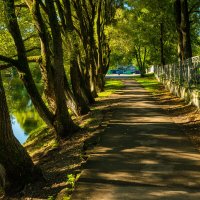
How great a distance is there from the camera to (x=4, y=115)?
8188 millimetres

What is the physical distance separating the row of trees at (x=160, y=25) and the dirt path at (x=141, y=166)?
1237 centimetres

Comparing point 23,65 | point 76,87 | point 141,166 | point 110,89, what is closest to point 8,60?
point 23,65

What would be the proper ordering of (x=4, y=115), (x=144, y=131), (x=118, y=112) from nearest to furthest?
(x=4, y=115)
(x=144, y=131)
(x=118, y=112)

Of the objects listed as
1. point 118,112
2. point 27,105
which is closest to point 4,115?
point 118,112

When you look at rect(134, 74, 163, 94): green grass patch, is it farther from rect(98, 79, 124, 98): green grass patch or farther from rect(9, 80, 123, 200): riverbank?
rect(9, 80, 123, 200): riverbank

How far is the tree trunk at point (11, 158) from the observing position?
26.8 ft

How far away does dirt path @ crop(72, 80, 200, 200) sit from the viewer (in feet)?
24.0

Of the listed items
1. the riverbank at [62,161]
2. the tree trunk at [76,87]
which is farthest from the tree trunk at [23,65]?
the tree trunk at [76,87]

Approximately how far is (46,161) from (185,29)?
→ 1600 centimetres

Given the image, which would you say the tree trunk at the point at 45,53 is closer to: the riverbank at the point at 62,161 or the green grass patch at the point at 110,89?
the riverbank at the point at 62,161

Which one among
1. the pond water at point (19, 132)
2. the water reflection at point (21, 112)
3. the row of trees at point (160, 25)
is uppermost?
the row of trees at point (160, 25)

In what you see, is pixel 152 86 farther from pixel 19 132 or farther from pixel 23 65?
pixel 23 65

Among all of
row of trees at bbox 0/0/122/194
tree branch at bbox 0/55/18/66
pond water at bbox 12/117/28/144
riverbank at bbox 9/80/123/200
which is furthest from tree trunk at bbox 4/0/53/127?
pond water at bbox 12/117/28/144

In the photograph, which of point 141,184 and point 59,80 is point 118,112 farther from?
point 141,184
